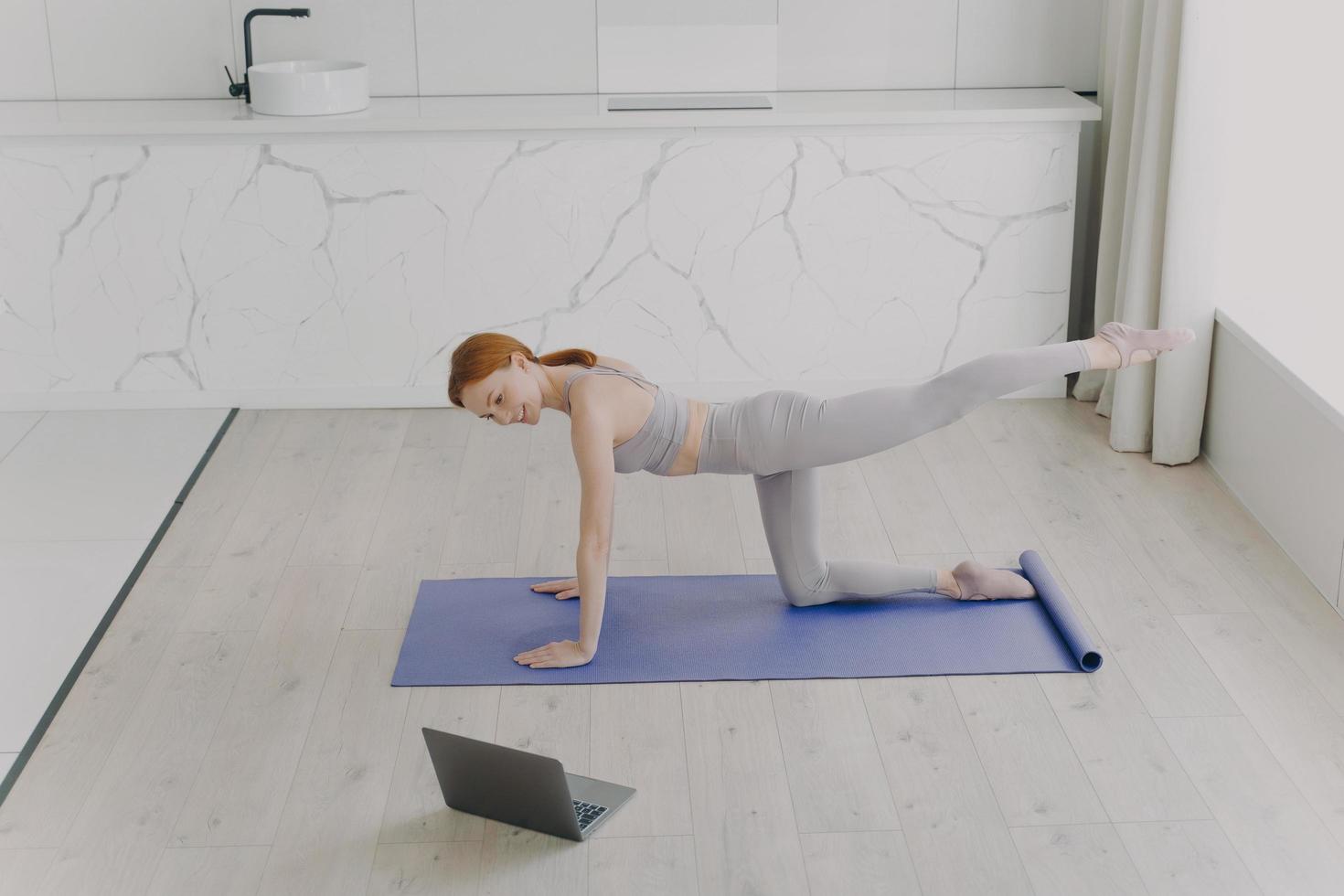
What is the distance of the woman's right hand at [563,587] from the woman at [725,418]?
0.25 meters

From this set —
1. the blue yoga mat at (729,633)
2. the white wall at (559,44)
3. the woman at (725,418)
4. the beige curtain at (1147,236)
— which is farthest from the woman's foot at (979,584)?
the white wall at (559,44)

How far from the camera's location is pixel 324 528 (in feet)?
11.1

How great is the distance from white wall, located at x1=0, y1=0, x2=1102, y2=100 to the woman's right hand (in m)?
1.80

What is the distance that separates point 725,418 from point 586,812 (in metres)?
0.83

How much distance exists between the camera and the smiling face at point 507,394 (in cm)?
258

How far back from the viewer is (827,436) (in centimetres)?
267

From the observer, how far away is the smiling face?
2576 mm

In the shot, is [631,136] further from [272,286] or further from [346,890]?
[346,890]

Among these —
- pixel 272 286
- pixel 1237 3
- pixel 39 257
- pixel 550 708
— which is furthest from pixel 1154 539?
pixel 39 257

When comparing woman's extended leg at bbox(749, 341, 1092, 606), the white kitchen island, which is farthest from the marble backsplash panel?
woman's extended leg at bbox(749, 341, 1092, 606)

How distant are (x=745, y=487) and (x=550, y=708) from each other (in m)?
1.12

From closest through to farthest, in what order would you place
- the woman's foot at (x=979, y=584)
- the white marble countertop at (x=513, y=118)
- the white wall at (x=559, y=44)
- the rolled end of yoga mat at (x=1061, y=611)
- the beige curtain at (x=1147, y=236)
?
the rolled end of yoga mat at (x=1061, y=611) < the woman's foot at (x=979, y=584) < the beige curtain at (x=1147, y=236) < the white marble countertop at (x=513, y=118) < the white wall at (x=559, y=44)

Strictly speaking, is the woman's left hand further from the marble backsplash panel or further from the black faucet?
the black faucet

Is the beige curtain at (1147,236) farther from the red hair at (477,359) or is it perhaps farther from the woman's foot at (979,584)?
the red hair at (477,359)
